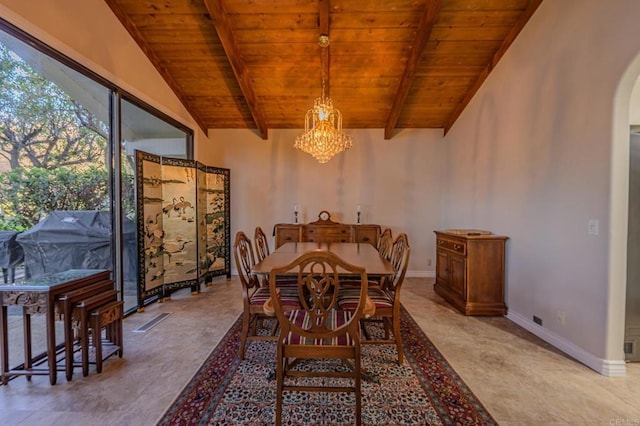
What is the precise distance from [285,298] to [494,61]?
394 centimetres

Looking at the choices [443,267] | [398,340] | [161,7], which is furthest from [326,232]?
[161,7]

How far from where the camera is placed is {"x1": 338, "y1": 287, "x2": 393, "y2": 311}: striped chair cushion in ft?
7.35

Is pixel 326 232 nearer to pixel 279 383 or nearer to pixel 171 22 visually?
pixel 279 383

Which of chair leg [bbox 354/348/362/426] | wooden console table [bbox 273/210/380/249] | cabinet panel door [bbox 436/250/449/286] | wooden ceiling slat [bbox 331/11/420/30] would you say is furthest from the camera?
wooden console table [bbox 273/210/380/249]

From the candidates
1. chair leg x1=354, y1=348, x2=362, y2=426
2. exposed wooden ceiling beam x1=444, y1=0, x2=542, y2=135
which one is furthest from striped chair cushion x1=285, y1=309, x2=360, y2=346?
exposed wooden ceiling beam x1=444, y1=0, x2=542, y2=135

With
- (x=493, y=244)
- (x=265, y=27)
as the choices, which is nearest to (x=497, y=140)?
(x=493, y=244)

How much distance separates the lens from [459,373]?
2.14 metres

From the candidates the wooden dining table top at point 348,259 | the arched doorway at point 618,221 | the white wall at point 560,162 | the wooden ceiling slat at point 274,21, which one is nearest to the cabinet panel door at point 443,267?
the white wall at point 560,162

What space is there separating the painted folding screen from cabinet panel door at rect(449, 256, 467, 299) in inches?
143

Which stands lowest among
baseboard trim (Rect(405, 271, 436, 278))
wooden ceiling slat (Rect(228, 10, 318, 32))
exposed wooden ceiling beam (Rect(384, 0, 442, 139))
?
baseboard trim (Rect(405, 271, 436, 278))

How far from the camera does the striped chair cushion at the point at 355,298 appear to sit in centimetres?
224

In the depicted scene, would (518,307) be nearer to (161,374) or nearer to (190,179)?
(161,374)

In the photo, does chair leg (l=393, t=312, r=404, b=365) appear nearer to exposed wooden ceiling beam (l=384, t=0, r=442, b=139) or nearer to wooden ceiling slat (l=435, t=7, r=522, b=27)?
exposed wooden ceiling beam (l=384, t=0, r=442, b=139)

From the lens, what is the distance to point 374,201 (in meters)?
5.18
